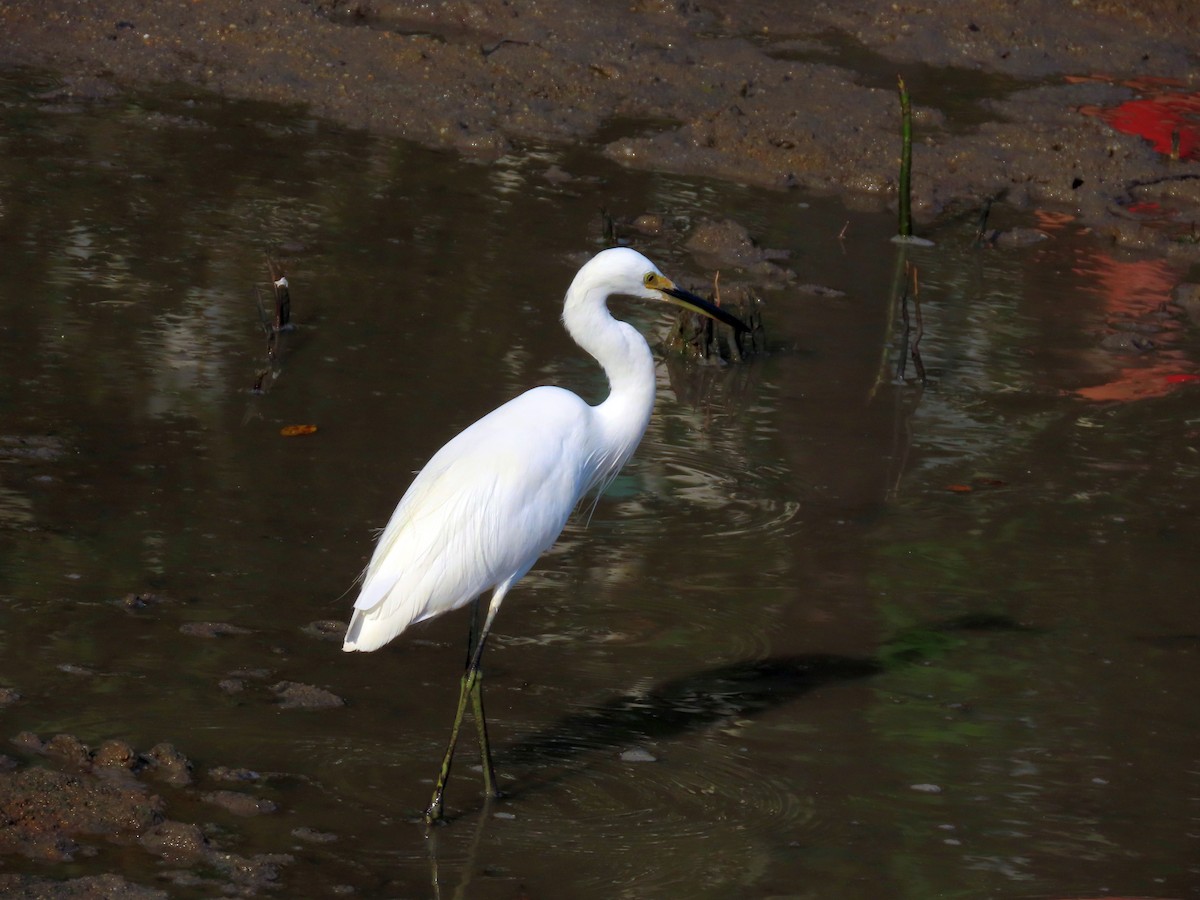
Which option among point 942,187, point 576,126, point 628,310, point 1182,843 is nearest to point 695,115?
point 576,126

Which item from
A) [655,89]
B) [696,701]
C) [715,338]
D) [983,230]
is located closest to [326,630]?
[696,701]

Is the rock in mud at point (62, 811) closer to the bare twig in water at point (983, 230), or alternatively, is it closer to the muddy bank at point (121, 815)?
the muddy bank at point (121, 815)

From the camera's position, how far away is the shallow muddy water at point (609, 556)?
13.1 feet

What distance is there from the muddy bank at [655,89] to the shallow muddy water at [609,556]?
4.27ft

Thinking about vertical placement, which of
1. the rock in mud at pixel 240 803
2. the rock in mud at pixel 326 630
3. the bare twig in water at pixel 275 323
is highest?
the bare twig in water at pixel 275 323

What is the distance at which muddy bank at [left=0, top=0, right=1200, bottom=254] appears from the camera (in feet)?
33.9

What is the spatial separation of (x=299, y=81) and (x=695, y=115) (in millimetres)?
2721

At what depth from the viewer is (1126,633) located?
5.15 m

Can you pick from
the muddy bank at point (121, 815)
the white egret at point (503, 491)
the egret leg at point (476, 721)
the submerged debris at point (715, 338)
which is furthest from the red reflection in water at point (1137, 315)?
the muddy bank at point (121, 815)

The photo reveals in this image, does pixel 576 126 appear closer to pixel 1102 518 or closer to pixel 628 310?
pixel 628 310

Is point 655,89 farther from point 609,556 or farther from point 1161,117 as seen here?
point 609,556

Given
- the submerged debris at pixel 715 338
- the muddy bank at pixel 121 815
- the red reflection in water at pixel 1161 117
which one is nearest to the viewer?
the muddy bank at pixel 121 815

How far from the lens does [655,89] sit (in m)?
11.4

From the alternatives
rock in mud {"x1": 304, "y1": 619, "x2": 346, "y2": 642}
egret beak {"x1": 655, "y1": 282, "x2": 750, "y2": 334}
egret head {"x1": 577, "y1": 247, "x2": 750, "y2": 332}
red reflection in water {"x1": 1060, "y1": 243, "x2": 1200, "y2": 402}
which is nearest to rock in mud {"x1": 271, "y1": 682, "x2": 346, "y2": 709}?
rock in mud {"x1": 304, "y1": 619, "x2": 346, "y2": 642}
